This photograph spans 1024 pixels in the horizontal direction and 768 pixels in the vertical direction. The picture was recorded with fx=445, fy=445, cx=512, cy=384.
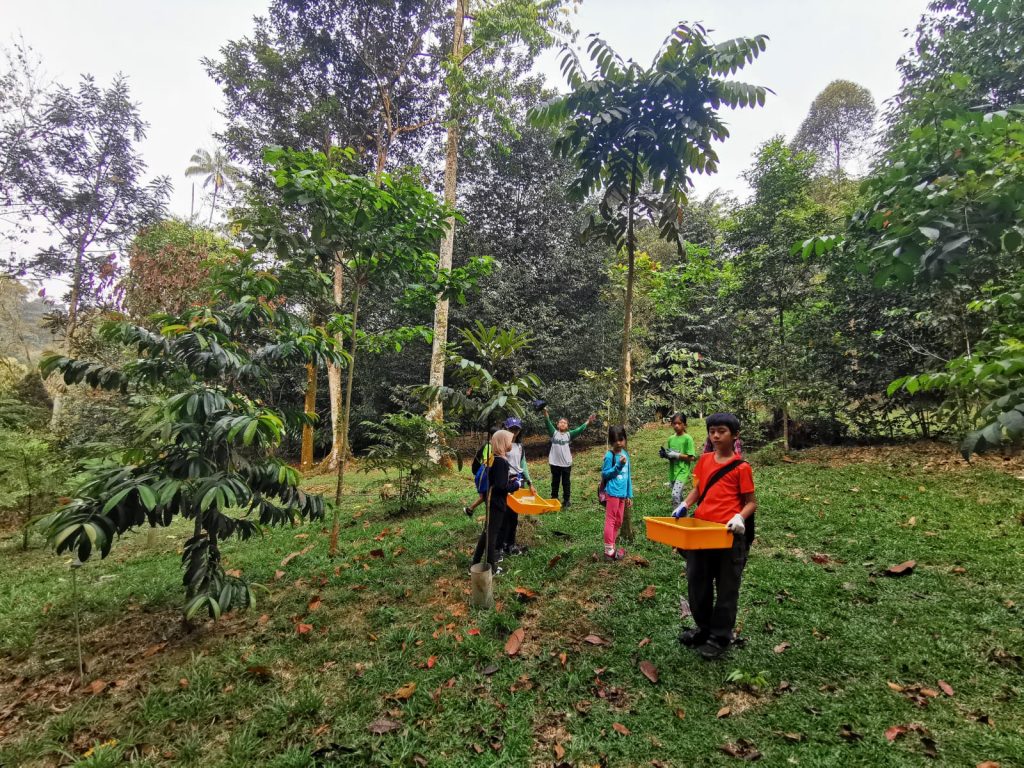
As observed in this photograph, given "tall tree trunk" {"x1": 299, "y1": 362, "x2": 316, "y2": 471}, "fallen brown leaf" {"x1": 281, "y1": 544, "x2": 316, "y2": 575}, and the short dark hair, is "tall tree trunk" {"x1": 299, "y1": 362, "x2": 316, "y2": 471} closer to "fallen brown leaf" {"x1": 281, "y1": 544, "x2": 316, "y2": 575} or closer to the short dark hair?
"fallen brown leaf" {"x1": 281, "y1": 544, "x2": 316, "y2": 575}

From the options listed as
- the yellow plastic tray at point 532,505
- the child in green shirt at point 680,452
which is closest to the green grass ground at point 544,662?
the yellow plastic tray at point 532,505

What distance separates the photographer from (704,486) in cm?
361

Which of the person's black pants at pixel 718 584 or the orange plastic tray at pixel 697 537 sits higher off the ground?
the orange plastic tray at pixel 697 537

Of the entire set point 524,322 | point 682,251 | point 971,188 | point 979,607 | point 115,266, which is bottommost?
point 979,607

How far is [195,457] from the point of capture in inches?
143

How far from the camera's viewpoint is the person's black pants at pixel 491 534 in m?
4.74

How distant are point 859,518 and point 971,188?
212 inches

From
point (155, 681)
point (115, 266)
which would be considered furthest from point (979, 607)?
point (115, 266)

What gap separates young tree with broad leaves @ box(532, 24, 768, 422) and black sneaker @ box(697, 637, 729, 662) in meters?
2.84

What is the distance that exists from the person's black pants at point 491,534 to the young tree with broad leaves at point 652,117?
2078 mm

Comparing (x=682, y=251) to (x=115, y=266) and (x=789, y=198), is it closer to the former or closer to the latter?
(x=789, y=198)

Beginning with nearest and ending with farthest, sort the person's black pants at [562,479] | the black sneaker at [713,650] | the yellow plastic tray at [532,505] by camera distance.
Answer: the black sneaker at [713,650], the yellow plastic tray at [532,505], the person's black pants at [562,479]

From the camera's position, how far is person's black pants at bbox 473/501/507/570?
15.6 ft

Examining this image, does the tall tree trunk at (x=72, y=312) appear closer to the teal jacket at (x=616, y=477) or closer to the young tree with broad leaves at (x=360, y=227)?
the young tree with broad leaves at (x=360, y=227)
